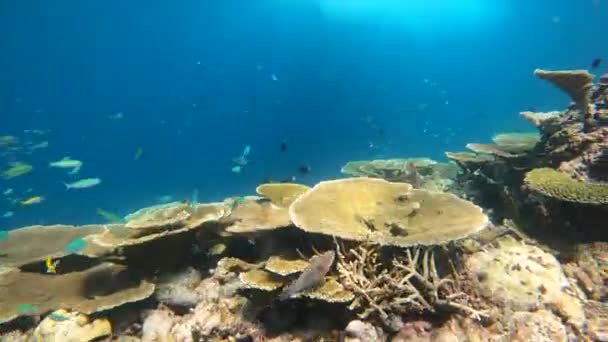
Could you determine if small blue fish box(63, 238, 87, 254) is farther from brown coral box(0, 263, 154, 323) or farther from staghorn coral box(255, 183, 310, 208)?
staghorn coral box(255, 183, 310, 208)

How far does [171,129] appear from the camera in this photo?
198 ft

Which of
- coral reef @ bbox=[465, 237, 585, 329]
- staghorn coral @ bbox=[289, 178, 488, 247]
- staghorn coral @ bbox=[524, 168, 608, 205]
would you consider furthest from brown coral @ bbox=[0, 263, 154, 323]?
staghorn coral @ bbox=[524, 168, 608, 205]

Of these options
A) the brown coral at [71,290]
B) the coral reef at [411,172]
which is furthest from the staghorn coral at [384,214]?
the coral reef at [411,172]

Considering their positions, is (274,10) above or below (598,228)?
above

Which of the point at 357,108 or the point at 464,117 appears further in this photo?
the point at 464,117

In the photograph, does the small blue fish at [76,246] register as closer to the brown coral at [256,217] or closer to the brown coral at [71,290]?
the brown coral at [71,290]

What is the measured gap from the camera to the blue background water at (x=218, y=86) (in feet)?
150

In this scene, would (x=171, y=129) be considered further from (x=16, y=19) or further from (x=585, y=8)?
(x=585, y=8)

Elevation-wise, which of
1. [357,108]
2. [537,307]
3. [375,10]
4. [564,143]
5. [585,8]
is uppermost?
[375,10]

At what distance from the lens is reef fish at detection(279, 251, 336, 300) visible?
11.5ft

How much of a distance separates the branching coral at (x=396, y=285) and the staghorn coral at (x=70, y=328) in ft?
9.42

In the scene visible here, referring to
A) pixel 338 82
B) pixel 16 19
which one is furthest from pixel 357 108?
pixel 16 19

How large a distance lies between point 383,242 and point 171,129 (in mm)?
60935

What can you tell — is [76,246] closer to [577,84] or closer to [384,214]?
[384,214]
